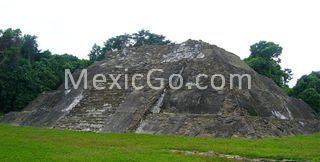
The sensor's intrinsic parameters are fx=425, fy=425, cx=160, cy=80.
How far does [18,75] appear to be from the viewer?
107ft

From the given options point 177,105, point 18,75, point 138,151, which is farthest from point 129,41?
point 138,151

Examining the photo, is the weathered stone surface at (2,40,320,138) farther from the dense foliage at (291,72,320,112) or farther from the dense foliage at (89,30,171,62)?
the dense foliage at (89,30,171,62)

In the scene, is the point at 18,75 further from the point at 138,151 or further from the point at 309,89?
the point at 138,151

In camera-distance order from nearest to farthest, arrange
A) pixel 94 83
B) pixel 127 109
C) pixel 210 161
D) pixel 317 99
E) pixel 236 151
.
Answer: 1. pixel 210 161
2. pixel 236 151
3. pixel 127 109
4. pixel 94 83
5. pixel 317 99

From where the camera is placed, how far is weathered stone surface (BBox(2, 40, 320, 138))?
18922 millimetres

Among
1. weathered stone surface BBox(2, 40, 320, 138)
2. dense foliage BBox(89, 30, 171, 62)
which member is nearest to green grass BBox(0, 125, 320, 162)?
weathered stone surface BBox(2, 40, 320, 138)

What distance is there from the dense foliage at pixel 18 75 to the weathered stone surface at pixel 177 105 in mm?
3725

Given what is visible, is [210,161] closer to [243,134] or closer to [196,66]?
[243,134]

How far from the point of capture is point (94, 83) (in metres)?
27.5

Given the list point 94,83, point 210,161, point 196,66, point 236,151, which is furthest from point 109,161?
point 94,83

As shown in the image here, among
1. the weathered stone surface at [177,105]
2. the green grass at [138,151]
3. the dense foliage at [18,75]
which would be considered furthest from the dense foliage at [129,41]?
the green grass at [138,151]

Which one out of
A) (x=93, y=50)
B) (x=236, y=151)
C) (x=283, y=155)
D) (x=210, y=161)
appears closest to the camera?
(x=210, y=161)

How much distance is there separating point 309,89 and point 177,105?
627 inches

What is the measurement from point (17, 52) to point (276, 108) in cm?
2068
